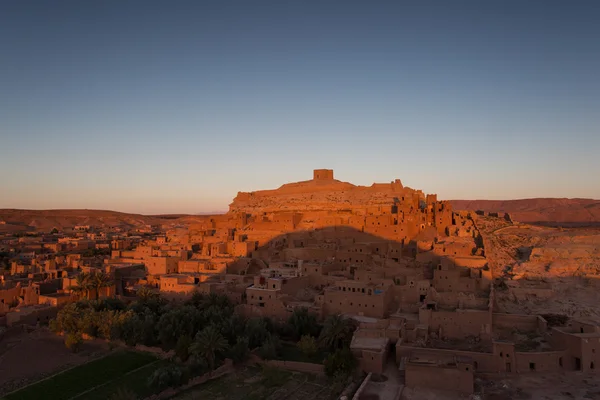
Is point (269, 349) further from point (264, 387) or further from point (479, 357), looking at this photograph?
point (479, 357)

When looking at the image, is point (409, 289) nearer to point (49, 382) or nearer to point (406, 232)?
point (406, 232)

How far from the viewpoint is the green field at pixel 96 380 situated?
17266mm

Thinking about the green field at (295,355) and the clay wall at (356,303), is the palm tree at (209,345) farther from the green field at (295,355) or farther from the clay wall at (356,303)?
the clay wall at (356,303)

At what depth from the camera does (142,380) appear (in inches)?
723

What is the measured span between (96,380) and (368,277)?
11.4 metres

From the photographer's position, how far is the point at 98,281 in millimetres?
26578

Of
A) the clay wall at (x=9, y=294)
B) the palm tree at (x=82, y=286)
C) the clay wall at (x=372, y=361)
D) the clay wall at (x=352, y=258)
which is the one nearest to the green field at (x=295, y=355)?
the clay wall at (x=372, y=361)

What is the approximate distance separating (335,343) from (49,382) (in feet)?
32.9

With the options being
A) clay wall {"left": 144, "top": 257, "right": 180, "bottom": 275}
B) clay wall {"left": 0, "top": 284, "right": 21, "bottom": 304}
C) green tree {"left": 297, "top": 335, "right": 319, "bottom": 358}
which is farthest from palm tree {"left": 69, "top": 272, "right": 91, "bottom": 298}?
green tree {"left": 297, "top": 335, "right": 319, "bottom": 358}

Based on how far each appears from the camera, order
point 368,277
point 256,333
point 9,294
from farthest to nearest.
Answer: point 9,294 → point 368,277 → point 256,333

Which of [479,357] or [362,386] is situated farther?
[479,357]

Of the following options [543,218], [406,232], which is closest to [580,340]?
[406,232]

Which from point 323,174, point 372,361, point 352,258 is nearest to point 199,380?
point 372,361

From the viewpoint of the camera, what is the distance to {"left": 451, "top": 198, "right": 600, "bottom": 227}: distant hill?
71.3m
